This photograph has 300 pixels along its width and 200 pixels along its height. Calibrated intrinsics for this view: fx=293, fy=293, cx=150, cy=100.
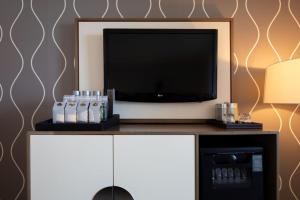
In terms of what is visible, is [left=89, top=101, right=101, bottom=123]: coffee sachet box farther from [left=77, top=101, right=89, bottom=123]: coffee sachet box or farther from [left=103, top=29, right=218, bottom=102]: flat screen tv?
[left=103, top=29, right=218, bottom=102]: flat screen tv

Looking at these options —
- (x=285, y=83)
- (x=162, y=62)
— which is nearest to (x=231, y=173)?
(x=285, y=83)

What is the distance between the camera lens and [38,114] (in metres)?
1.75

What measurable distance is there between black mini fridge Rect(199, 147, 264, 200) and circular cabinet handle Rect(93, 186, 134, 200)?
1.19 ft

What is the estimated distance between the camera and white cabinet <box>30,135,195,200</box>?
4.39ft

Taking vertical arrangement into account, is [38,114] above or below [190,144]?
above

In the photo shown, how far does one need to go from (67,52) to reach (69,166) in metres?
0.73

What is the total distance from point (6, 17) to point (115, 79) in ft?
2.50

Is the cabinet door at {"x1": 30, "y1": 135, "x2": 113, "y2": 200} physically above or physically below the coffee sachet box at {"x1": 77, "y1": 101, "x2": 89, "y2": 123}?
below

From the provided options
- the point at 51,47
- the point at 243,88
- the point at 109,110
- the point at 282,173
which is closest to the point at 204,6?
the point at 243,88

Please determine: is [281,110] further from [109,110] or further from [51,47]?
[51,47]

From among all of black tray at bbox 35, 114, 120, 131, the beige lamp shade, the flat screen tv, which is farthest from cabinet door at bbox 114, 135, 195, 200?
the beige lamp shade

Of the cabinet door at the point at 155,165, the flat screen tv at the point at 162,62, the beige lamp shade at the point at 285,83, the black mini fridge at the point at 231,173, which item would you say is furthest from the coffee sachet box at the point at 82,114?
the beige lamp shade at the point at 285,83

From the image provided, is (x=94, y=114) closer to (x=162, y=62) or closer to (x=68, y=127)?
(x=68, y=127)

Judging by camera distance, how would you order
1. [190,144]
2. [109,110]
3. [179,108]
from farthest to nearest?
[179,108] → [109,110] → [190,144]
